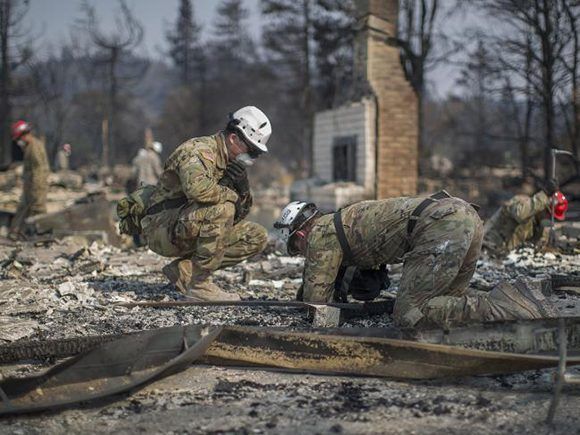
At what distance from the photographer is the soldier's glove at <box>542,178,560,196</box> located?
7.88 meters

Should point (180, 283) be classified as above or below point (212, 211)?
below

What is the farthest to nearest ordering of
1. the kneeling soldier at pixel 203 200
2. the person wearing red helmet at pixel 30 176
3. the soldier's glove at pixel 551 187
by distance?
the person wearing red helmet at pixel 30 176 < the soldier's glove at pixel 551 187 < the kneeling soldier at pixel 203 200

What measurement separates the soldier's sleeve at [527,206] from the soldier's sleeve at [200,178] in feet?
14.6

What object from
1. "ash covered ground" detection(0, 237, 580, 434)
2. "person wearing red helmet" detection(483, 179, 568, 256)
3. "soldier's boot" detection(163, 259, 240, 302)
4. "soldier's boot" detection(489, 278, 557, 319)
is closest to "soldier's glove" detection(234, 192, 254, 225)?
"soldier's boot" detection(163, 259, 240, 302)

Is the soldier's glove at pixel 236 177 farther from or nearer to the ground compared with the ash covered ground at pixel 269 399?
farther from the ground

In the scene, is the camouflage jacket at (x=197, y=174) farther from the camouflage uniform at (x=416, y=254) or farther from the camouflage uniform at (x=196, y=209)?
the camouflage uniform at (x=416, y=254)

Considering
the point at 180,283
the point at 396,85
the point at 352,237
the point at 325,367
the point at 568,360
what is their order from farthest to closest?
the point at 396,85
the point at 180,283
the point at 352,237
the point at 325,367
the point at 568,360

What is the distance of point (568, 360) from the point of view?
3.08 meters

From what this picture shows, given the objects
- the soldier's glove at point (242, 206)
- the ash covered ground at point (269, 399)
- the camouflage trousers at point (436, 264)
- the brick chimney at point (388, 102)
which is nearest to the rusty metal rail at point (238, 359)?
the ash covered ground at point (269, 399)

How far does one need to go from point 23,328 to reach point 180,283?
1475mm

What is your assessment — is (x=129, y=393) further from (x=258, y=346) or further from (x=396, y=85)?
(x=396, y=85)

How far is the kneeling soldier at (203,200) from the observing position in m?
5.51

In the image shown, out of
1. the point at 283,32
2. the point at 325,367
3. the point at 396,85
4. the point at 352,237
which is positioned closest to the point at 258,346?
the point at 325,367

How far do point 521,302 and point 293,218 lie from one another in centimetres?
170
